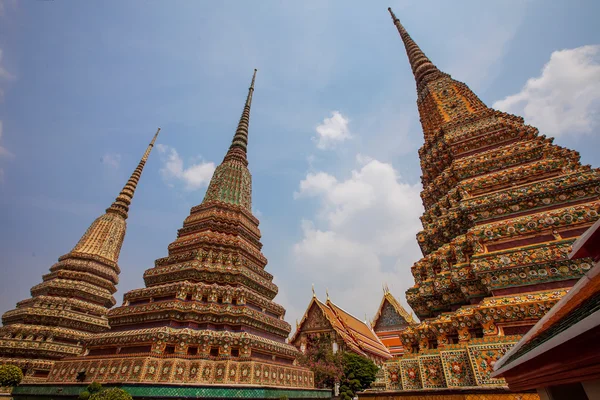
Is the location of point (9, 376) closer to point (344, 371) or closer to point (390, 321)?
point (344, 371)

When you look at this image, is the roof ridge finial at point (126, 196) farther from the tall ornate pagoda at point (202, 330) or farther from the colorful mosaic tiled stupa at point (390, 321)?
the colorful mosaic tiled stupa at point (390, 321)

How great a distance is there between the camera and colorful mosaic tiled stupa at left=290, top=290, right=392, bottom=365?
21234 millimetres

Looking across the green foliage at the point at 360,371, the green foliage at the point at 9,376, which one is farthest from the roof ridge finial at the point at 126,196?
the green foliage at the point at 360,371

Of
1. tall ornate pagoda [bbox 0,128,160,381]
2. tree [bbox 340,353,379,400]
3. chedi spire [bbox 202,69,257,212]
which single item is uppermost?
chedi spire [bbox 202,69,257,212]

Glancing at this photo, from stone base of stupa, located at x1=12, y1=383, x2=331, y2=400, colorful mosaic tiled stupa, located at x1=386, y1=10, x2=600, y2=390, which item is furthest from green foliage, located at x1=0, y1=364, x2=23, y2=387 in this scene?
colorful mosaic tiled stupa, located at x1=386, y1=10, x2=600, y2=390

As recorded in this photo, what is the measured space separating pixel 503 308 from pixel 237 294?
8.54m

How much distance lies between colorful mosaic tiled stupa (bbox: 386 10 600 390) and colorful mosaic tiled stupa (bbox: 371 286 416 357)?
65.2 feet

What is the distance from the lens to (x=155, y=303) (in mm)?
10633

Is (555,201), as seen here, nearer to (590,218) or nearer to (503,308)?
(590,218)

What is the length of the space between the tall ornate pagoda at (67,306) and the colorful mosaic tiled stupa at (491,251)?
16.0 metres

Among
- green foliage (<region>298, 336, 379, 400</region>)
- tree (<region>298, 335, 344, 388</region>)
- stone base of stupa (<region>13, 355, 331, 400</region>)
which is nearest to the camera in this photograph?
stone base of stupa (<region>13, 355, 331, 400</region>)

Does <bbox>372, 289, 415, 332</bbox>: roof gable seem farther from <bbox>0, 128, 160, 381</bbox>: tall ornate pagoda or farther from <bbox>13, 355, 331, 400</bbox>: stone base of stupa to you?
<bbox>0, 128, 160, 381</bbox>: tall ornate pagoda

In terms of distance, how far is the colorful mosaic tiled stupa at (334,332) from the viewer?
21.2 meters

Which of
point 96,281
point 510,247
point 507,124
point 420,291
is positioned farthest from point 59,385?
point 507,124
